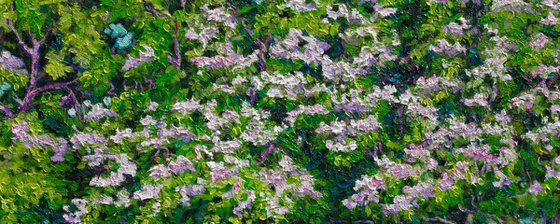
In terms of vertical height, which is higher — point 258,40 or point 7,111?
point 258,40

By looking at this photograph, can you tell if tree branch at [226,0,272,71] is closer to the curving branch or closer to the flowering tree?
the flowering tree

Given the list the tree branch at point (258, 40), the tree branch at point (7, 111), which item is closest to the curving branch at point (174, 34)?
A: the tree branch at point (258, 40)

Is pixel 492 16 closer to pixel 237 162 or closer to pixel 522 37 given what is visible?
pixel 522 37

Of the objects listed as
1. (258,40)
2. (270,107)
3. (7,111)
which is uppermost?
(258,40)

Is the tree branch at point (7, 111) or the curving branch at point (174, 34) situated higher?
the curving branch at point (174, 34)

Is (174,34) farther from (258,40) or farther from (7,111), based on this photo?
(7,111)

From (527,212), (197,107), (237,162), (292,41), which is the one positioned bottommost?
(527,212)

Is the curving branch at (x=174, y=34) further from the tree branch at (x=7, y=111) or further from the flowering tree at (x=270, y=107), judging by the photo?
the tree branch at (x=7, y=111)

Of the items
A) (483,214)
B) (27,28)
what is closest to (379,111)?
(483,214)

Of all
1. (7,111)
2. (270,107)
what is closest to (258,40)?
(270,107)
